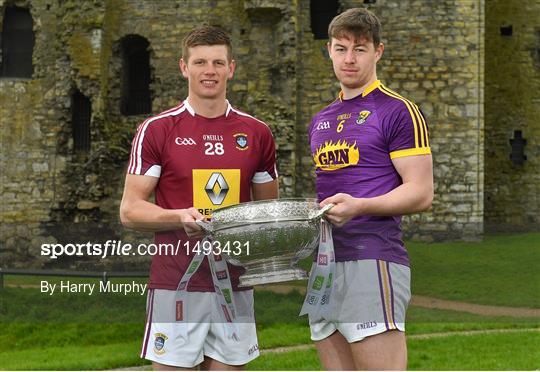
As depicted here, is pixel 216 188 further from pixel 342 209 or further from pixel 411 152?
pixel 411 152

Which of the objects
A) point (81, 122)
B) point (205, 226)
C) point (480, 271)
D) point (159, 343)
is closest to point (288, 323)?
point (480, 271)

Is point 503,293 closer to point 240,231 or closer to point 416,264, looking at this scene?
point 416,264

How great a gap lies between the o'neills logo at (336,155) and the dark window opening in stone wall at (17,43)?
54.6 feet

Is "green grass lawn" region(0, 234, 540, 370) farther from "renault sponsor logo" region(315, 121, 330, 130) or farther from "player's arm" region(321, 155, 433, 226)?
"player's arm" region(321, 155, 433, 226)

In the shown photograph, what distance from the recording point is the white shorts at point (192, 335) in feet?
16.2

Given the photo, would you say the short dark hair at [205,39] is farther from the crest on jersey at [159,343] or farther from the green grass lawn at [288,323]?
the green grass lawn at [288,323]

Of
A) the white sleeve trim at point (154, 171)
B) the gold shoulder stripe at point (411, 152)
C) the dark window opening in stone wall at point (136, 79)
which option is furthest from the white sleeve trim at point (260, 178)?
the dark window opening in stone wall at point (136, 79)

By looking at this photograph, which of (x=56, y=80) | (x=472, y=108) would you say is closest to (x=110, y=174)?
(x=56, y=80)

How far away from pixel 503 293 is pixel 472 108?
4.37 meters

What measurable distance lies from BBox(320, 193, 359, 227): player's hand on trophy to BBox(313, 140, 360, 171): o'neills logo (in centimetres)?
29

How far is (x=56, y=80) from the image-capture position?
19.6 meters

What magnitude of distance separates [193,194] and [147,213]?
0.30 meters

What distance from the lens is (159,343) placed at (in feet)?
16.4

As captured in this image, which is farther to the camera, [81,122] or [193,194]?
[81,122]
